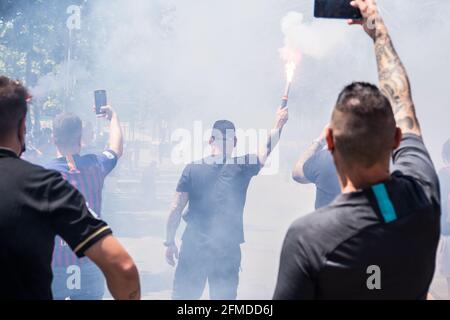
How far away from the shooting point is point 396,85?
6.52 ft

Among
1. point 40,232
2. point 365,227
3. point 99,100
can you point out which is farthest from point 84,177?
point 365,227

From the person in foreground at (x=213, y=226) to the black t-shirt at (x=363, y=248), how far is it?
2.64 metres

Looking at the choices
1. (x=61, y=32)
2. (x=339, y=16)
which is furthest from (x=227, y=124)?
(x=61, y=32)

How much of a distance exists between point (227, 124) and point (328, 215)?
284 cm

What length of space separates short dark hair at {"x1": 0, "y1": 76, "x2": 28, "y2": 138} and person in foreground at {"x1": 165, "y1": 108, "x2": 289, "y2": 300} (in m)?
2.26

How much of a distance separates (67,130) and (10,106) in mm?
2026

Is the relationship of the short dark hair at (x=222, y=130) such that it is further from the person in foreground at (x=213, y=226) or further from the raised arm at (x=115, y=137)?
the raised arm at (x=115, y=137)

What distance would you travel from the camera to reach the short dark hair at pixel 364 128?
5.28ft

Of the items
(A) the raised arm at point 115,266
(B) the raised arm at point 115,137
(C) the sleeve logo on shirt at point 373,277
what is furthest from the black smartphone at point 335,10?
(B) the raised arm at point 115,137

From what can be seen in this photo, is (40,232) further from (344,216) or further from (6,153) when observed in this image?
(344,216)

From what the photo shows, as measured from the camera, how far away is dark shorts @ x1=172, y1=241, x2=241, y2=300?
4.27m

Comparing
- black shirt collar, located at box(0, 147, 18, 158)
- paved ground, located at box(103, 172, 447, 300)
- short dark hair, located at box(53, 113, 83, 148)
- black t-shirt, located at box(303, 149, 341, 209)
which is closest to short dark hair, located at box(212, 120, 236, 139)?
black t-shirt, located at box(303, 149, 341, 209)

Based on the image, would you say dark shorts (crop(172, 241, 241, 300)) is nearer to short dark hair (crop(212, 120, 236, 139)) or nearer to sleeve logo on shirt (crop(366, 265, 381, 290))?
short dark hair (crop(212, 120, 236, 139))
